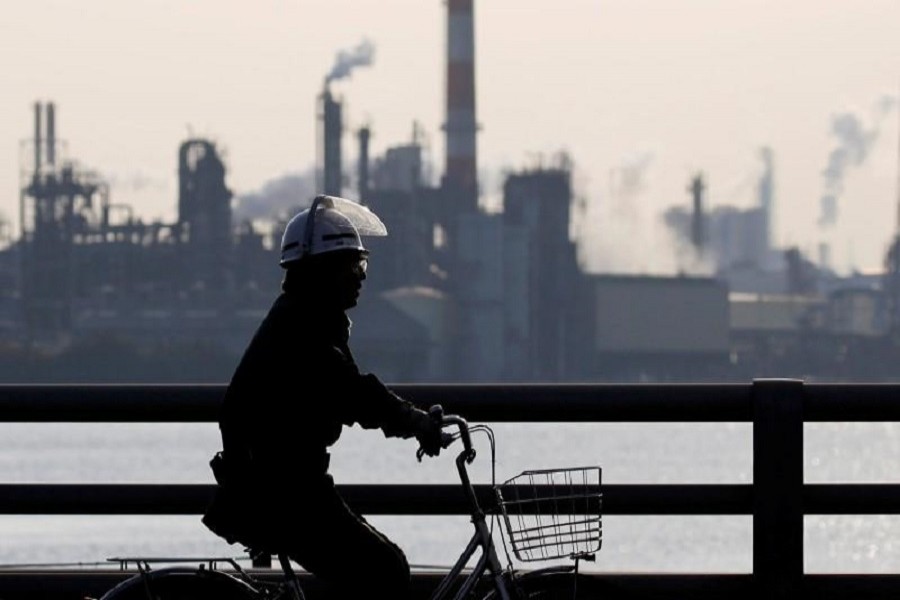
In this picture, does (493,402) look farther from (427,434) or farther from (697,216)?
(697,216)

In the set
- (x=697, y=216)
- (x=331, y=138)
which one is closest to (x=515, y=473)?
(x=331, y=138)

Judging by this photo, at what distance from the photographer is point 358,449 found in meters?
94.4

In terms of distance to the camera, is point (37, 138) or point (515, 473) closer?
point (515, 473)

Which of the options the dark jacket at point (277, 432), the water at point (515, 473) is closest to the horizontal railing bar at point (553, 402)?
the dark jacket at point (277, 432)

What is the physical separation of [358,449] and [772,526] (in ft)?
291

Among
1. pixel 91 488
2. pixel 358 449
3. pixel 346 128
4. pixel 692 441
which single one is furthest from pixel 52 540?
pixel 692 441

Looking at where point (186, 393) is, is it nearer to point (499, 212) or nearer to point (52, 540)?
point (52, 540)

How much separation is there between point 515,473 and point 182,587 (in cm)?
5378

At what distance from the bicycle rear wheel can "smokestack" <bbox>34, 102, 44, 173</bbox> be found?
102 m

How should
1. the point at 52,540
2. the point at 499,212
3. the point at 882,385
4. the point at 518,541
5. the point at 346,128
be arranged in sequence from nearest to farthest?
1. the point at 518,541
2. the point at 882,385
3. the point at 52,540
4. the point at 346,128
5. the point at 499,212

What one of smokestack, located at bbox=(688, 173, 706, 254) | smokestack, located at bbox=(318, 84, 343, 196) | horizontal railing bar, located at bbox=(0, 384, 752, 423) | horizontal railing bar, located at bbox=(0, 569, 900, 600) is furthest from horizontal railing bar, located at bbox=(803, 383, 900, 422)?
smokestack, located at bbox=(688, 173, 706, 254)

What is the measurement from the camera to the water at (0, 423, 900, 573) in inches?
1619

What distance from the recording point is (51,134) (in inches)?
4210

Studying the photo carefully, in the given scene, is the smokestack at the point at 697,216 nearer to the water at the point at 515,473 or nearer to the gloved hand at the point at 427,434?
the water at the point at 515,473
